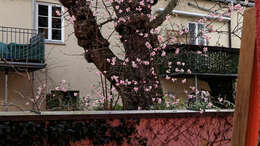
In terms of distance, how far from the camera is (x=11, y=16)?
11.1 meters

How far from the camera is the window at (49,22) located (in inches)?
461

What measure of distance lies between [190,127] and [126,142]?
1040 millimetres

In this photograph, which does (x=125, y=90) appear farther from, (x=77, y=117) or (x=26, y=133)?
(x=26, y=133)

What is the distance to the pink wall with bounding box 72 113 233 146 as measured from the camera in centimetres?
429

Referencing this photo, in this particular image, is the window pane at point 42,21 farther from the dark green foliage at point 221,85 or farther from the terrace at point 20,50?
the dark green foliage at point 221,85

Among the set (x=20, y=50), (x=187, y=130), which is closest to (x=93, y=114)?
(x=187, y=130)

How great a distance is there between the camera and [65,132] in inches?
146

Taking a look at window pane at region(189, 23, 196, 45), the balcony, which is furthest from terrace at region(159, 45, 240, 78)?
the balcony

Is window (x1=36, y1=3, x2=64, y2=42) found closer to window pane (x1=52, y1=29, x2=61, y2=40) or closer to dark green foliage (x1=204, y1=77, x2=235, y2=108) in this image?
window pane (x1=52, y1=29, x2=61, y2=40)

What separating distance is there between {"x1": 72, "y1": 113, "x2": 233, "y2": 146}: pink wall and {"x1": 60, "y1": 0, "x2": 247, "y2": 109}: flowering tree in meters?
1.21

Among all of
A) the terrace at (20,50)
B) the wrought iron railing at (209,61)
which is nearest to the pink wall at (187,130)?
Result: the terrace at (20,50)

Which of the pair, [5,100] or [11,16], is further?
[11,16]

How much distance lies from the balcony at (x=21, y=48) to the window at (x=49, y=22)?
1.79ft

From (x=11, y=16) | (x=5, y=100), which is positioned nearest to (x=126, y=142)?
(x=5, y=100)
